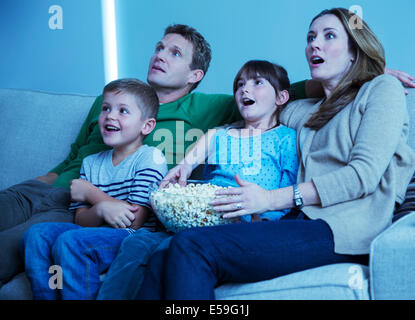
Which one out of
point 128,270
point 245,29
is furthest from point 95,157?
point 245,29

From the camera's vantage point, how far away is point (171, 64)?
1.92m

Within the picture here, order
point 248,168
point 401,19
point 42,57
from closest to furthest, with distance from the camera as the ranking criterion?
point 248,168, point 401,19, point 42,57

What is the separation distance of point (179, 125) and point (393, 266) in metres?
1.00

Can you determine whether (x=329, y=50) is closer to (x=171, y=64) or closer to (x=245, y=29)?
(x=171, y=64)

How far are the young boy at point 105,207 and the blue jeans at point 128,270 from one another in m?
0.05

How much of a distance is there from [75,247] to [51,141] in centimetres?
99

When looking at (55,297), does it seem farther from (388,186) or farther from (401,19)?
(401,19)

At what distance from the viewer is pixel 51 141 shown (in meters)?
2.09

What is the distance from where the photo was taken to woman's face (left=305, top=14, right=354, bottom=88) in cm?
149

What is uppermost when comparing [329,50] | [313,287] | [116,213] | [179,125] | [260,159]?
[329,50]

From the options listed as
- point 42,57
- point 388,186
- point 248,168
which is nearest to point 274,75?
point 248,168

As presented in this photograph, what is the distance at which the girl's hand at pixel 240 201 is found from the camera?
1218 millimetres

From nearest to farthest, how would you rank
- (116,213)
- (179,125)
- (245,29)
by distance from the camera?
(116,213), (179,125), (245,29)

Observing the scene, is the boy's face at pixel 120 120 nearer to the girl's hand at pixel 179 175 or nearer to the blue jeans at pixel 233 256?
the girl's hand at pixel 179 175
